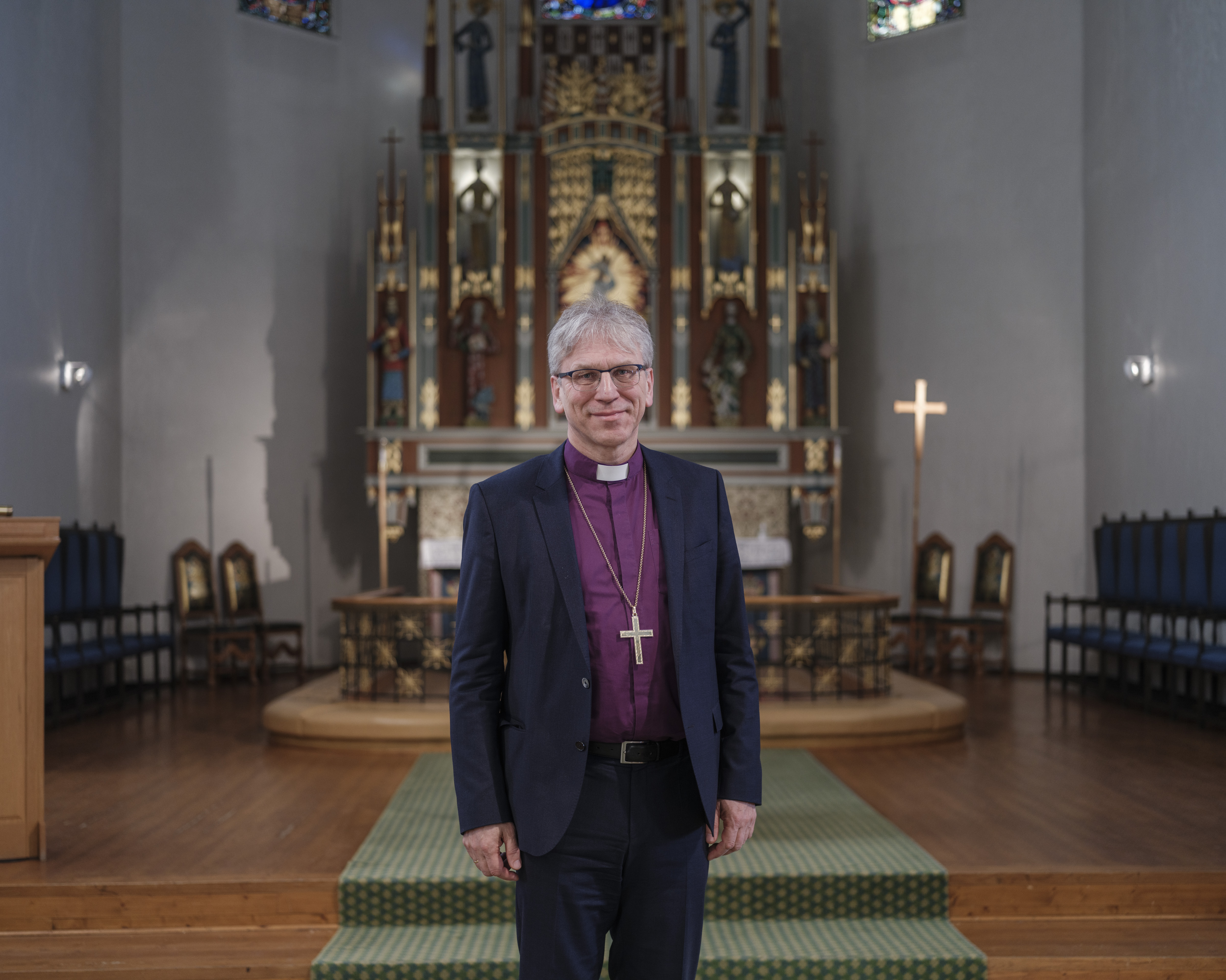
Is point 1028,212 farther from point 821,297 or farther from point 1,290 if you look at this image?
point 1,290

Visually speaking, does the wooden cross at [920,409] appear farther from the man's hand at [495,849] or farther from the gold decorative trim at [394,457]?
the man's hand at [495,849]

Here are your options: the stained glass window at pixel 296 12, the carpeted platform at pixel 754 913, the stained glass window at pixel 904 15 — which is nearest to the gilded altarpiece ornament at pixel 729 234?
the stained glass window at pixel 904 15

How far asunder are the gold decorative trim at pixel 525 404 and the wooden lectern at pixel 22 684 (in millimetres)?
6366

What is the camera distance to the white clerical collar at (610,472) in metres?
2.22

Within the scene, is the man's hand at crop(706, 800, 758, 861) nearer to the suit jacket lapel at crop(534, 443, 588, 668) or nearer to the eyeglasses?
the suit jacket lapel at crop(534, 443, 588, 668)

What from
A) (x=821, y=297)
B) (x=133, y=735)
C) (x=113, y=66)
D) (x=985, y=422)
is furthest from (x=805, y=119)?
(x=133, y=735)

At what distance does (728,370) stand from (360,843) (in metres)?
6.93

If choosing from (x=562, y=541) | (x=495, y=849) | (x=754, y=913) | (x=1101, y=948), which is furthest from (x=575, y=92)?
(x=495, y=849)

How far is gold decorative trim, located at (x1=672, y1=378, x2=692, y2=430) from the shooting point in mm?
10656

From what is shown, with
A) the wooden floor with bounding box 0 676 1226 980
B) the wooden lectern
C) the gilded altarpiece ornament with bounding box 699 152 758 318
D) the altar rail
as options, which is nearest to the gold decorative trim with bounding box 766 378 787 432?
the gilded altarpiece ornament with bounding box 699 152 758 318

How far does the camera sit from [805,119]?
11930mm

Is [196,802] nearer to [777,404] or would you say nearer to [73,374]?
[73,374]

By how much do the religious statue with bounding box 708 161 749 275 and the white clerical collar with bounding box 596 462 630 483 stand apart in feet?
28.9

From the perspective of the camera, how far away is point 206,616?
10266mm
